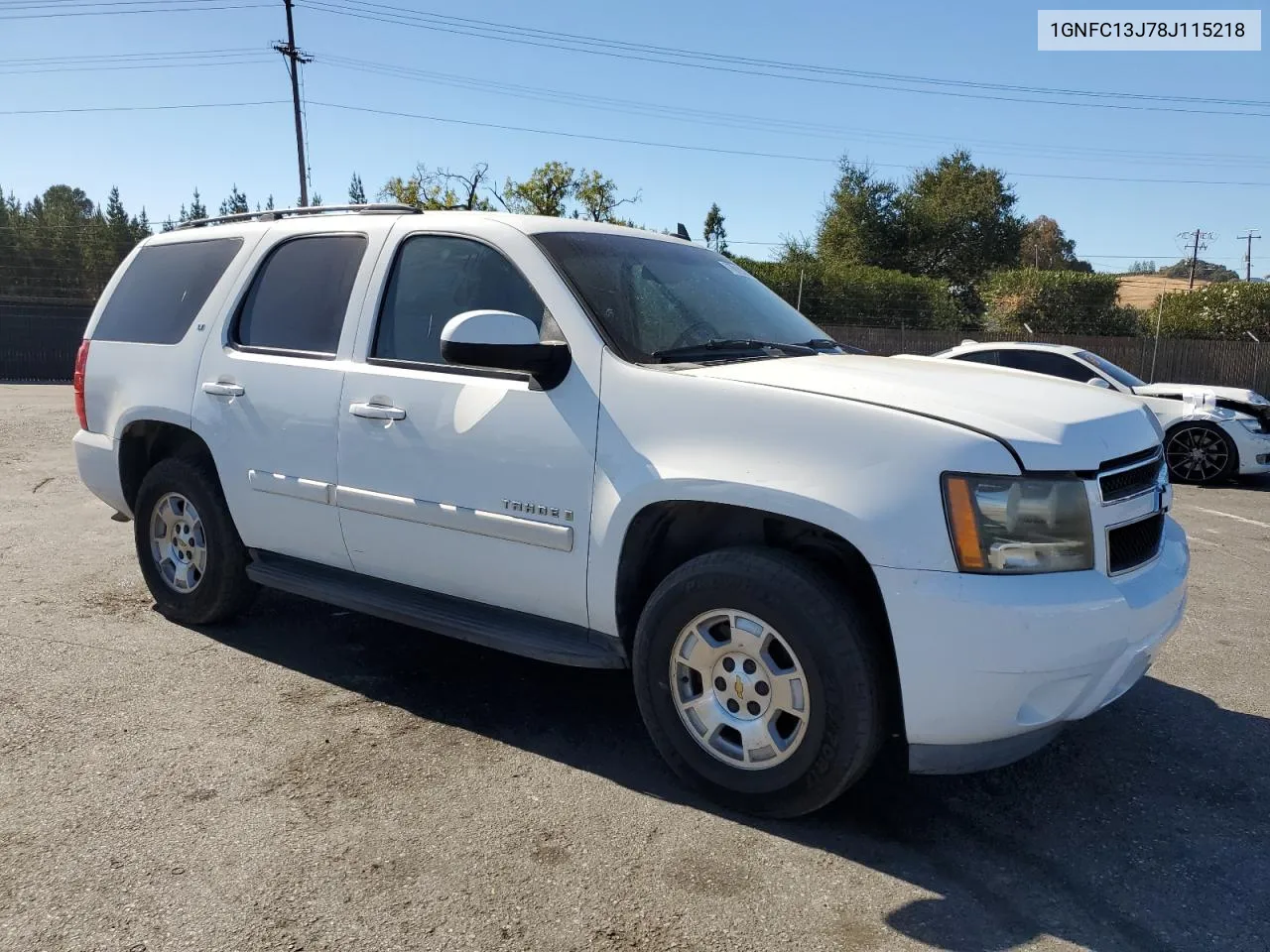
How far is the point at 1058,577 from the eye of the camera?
2.81 meters

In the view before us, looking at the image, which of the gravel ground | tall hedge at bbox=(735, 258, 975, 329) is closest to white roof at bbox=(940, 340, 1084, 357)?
the gravel ground

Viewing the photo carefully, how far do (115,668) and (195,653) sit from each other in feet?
1.12

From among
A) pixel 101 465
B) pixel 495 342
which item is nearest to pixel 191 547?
pixel 101 465

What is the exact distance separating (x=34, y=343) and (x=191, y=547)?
29.0m

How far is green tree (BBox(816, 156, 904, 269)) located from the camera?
147 feet

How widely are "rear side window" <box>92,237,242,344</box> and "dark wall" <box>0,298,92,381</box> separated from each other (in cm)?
2749

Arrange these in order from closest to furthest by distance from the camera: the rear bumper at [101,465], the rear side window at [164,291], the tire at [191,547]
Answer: the tire at [191,547]
the rear side window at [164,291]
the rear bumper at [101,465]

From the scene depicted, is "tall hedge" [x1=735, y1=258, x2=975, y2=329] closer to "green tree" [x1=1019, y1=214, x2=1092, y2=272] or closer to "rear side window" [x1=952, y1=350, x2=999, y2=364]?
"rear side window" [x1=952, y1=350, x2=999, y2=364]

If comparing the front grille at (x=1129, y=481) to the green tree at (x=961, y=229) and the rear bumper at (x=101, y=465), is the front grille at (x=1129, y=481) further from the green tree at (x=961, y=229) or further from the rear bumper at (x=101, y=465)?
the green tree at (x=961, y=229)

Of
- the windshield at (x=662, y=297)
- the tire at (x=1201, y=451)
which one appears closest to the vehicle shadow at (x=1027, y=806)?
the windshield at (x=662, y=297)

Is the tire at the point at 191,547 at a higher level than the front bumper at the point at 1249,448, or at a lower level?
higher

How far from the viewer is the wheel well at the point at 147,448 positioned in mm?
4949

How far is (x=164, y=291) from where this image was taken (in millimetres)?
5105

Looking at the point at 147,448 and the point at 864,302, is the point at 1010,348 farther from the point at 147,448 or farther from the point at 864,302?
the point at 864,302
